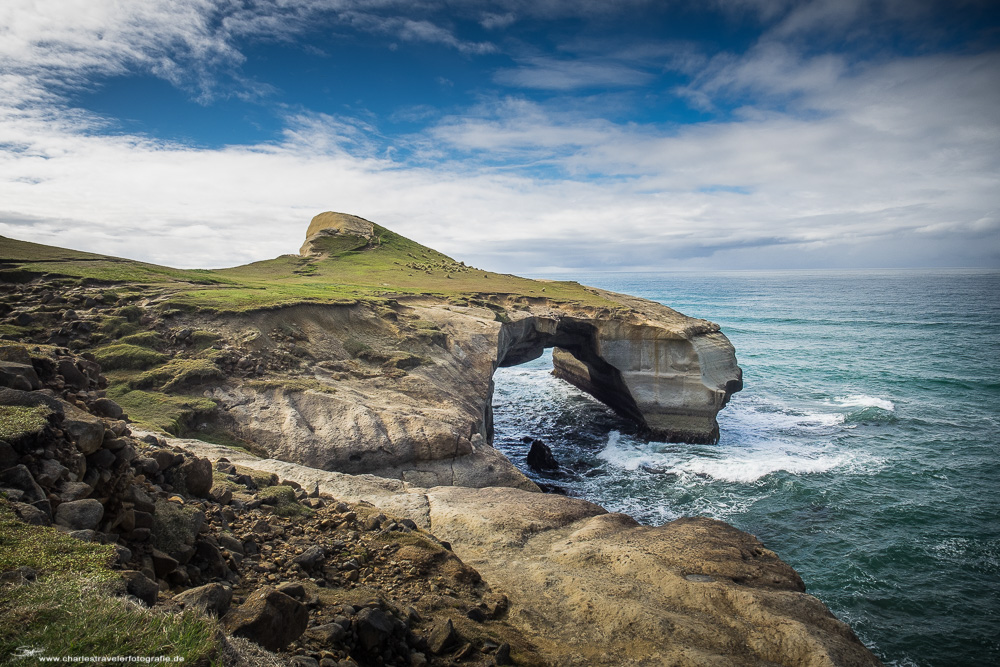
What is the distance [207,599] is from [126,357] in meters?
12.7

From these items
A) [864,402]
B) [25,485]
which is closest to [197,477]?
[25,485]

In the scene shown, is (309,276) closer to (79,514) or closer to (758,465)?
(758,465)

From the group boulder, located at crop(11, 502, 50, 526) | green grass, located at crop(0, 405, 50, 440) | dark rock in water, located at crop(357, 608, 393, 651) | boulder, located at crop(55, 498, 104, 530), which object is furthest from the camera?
dark rock in water, located at crop(357, 608, 393, 651)

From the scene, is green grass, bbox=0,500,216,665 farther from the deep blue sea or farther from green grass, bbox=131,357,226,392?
the deep blue sea

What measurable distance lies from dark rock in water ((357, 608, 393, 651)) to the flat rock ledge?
190 centimetres

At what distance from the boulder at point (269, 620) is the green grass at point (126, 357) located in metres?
12.4

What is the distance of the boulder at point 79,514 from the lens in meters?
4.11

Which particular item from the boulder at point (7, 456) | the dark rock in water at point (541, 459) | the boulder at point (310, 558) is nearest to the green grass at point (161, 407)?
the boulder at point (310, 558)

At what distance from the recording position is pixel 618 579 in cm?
722

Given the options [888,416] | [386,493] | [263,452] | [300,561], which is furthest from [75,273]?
[888,416]

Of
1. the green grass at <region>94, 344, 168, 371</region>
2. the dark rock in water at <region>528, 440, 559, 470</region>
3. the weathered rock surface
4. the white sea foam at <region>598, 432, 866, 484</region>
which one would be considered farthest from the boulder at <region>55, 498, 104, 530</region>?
the white sea foam at <region>598, 432, 866, 484</region>

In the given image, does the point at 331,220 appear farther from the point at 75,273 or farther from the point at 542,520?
the point at 542,520

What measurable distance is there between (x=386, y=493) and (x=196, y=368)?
7.40 meters

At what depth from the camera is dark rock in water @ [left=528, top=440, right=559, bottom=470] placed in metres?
23.3
